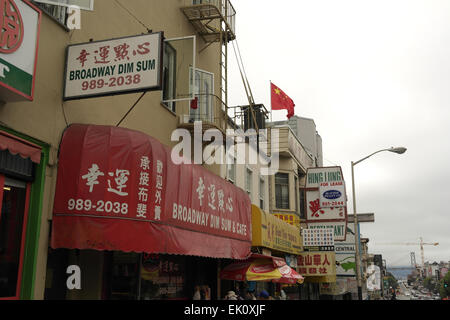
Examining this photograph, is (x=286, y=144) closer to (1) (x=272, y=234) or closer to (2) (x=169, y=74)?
(1) (x=272, y=234)

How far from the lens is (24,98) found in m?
6.87

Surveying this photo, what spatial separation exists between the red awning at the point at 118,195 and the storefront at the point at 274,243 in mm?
5513

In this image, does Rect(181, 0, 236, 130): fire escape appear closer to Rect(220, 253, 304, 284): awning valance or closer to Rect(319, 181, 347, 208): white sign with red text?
Rect(220, 253, 304, 284): awning valance

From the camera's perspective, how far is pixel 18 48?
22.5ft

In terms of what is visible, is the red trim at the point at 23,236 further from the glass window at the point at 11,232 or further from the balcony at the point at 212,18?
the balcony at the point at 212,18

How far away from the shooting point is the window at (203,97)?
13391 mm

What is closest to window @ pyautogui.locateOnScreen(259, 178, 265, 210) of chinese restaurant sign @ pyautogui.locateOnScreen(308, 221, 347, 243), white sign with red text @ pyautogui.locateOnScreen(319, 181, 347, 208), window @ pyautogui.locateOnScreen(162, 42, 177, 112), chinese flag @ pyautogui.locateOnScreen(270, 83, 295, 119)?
chinese flag @ pyautogui.locateOnScreen(270, 83, 295, 119)

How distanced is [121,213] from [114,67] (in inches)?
98.8

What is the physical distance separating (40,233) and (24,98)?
2147 mm

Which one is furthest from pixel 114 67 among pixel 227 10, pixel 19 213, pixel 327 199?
pixel 327 199

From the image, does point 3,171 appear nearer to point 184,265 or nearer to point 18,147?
point 18,147

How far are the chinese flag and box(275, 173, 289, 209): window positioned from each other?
15.2 ft

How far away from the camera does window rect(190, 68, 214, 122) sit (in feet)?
43.9
